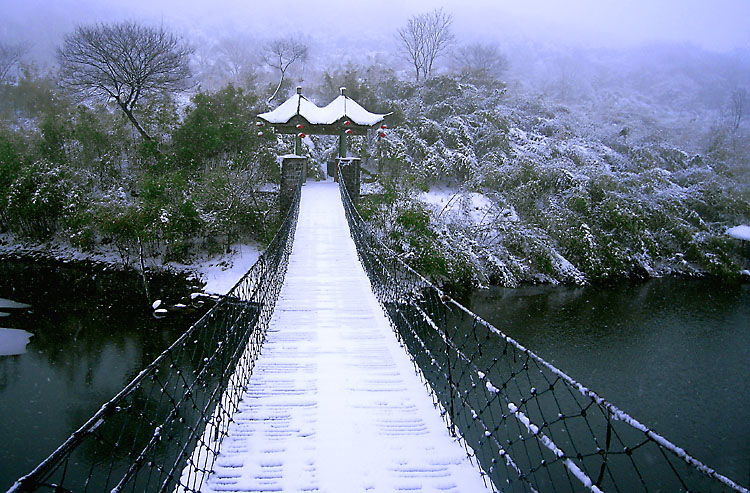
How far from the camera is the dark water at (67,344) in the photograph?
539 cm

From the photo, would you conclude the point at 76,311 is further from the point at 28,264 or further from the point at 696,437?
the point at 696,437

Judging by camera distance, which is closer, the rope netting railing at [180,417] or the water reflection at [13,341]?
the rope netting railing at [180,417]

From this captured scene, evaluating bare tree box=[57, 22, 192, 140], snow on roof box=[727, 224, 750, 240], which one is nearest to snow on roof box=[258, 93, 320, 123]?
bare tree box=[57, 22, 192, 140]

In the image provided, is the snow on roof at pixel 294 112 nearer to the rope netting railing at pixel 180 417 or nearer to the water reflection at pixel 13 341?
the rope netting railing at pixel 180 417

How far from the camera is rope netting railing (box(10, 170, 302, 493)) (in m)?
1.57

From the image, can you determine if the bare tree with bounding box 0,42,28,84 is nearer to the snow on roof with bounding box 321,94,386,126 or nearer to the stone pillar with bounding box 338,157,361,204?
the snow on roof with bounding box 321,94,386,126

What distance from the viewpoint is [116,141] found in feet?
42.5

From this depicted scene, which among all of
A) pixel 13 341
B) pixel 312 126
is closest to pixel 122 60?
pixel 312 126

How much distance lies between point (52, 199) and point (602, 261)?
50.4ft

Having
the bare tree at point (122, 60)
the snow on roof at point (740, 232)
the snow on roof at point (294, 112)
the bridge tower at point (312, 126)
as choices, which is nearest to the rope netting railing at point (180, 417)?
the bridge tower at point (312, 126)

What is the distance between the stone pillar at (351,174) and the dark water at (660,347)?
13.6 feet

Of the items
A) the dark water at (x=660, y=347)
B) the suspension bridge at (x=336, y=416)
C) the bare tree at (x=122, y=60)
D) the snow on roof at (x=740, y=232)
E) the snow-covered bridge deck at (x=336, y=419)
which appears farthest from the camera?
the bare tree at (x=122, y=60)

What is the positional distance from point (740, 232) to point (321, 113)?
13661mm

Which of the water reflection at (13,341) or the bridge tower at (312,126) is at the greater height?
the bridge tower at (312,126)
